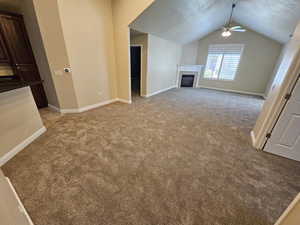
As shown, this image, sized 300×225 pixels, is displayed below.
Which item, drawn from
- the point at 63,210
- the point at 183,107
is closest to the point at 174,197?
the point at 63,210

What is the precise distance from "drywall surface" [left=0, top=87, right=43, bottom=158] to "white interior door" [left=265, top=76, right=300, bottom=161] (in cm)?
416

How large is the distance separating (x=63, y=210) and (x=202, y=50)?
811 centimetres

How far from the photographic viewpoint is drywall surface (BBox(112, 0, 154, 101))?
125 inches

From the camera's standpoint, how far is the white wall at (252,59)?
18.4 feet

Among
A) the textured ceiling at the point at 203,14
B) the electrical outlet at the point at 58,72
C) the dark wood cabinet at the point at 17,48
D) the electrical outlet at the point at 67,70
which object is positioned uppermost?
the textured ceiling at the point at 203,14

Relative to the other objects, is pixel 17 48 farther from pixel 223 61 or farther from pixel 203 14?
pixel 223 61

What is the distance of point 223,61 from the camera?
6586 millimetres

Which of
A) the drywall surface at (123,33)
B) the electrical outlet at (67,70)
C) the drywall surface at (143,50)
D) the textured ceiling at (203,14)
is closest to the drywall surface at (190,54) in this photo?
the textured ceiling at (203,14)

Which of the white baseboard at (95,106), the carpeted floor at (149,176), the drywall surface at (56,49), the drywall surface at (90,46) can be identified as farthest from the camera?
the white baseboard at (95,106)

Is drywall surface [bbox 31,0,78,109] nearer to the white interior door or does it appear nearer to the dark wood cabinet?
the dark wood cabinet

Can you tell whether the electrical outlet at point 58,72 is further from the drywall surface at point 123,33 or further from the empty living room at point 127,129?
the drywall surface at point 123,33

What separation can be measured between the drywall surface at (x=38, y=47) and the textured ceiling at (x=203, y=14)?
7.35 feet

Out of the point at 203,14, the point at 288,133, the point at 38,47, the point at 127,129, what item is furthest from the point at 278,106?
the point at 38,47

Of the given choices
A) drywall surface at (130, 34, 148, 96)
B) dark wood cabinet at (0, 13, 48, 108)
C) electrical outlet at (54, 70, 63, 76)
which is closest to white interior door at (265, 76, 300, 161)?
drywall surface at (130, 34, 148, 96)
